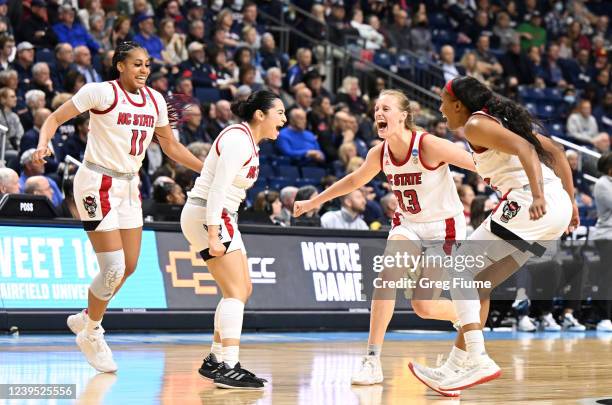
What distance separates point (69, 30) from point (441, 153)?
9697mm

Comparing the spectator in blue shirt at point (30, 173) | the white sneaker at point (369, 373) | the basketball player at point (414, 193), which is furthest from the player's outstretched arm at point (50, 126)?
the spectator in blue shirt at point (30, 173)

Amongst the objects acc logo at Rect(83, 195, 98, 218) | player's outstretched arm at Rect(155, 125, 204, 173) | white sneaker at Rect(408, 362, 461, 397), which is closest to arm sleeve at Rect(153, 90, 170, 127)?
player's outstretched arm at Rect(155, 125, 204, 173)

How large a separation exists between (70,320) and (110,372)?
0.61 metres

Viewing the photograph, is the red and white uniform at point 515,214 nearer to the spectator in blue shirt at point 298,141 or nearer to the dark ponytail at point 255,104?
the dark ponytail at point 255,104

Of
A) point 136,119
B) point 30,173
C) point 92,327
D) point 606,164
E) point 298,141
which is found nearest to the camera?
point 136,119

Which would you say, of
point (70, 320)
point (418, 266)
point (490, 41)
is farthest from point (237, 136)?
point (490, 41)

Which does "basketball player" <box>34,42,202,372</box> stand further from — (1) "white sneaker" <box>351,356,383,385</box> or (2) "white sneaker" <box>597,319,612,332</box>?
(2) "white sneaker" <box>597,319,612,332</box>

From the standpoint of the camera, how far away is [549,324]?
46.2 feet

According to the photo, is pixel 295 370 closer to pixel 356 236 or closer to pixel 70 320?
pixel 70 320

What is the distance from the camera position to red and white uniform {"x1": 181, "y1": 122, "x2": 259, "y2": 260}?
6957mm

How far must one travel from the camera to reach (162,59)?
1658 centimetres

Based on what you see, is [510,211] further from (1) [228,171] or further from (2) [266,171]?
(2) [266,171]

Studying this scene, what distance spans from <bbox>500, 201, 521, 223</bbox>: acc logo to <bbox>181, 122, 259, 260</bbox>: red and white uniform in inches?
64.0

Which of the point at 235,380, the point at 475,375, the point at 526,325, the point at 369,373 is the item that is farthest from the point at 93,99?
the point at 526,325
